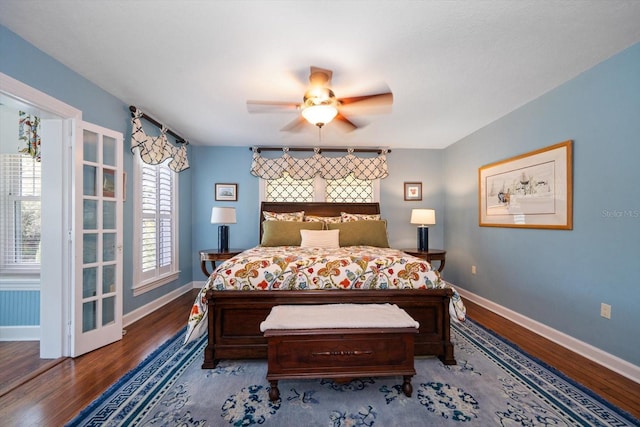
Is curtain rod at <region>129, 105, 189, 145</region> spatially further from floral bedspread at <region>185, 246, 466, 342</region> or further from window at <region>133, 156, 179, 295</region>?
floral bedspread at <region>185, 246, 466, 342</region>

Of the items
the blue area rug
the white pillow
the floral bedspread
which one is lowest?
the blue area rug

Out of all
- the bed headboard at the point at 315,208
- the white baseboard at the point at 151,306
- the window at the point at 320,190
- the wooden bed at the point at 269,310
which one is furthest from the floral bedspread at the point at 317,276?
the window at the point at 320,190

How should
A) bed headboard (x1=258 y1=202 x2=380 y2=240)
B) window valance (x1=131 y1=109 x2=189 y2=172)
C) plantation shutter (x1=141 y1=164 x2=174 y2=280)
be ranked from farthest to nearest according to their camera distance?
bed headboard (x1=258 y1=202 x2=380 y2=240) → plantation shutter (x1=141 y1=164 x2=174 y2=280) → window valance (x1=131 y1=109 x2=189 y2=172)

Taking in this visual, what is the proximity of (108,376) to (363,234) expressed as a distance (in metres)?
2.93

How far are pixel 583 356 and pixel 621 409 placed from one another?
79 cm

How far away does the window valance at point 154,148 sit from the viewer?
10.1 feet

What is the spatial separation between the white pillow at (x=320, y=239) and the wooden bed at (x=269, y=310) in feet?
4.07

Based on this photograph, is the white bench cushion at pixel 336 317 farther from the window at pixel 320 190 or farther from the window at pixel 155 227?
the window at pixel 320 190

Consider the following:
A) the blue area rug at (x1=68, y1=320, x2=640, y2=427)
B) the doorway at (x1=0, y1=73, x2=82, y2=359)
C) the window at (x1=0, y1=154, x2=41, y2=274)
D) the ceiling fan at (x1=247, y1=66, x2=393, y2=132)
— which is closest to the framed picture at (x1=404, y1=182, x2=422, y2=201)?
the ceiling fan at (x1=247, y1=66, x2=393, y2=132)

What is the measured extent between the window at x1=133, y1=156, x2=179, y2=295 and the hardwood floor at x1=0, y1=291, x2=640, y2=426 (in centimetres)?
72

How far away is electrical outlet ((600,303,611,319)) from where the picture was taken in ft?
7.22

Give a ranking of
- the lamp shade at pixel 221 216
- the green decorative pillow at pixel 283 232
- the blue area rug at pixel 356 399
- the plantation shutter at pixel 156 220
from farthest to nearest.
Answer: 1. the lamp shade at pixel 221 216
2. the green decorative pillow at pixel 283 232
3. the plantation shutter at pixel 156 220
4. the blue area rug at pixel 356 399

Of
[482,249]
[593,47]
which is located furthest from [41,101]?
[482,249]

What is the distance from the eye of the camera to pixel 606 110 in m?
2.22
